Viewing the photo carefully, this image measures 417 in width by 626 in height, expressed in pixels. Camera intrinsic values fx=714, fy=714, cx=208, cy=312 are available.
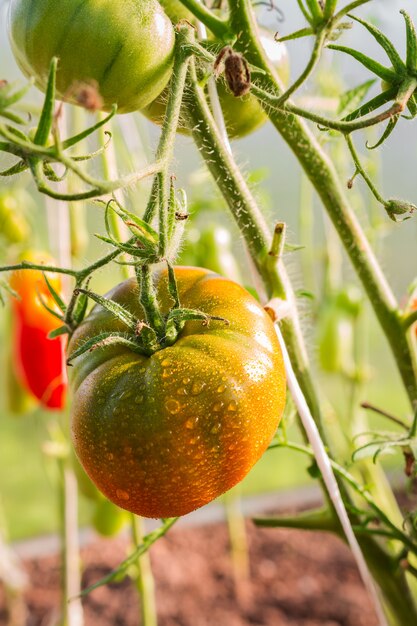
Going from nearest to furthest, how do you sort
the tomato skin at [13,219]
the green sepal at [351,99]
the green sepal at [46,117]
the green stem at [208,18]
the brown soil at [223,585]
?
the green sepal at [46,117] < the green stem at [208,18] < the green sepal at [351,99] < the tomato skin at [13,219] < the brown soil at [223,585]

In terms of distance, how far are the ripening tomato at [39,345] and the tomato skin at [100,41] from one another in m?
0.53

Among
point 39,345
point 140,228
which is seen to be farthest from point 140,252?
point 39,345

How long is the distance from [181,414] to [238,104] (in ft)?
0.80

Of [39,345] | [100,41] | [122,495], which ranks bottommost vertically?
[122,495]

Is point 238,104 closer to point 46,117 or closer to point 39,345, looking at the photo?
point 46,117

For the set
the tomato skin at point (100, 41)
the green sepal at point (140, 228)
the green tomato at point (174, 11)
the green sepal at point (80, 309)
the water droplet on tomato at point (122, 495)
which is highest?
the green tomato at point (174, 11)

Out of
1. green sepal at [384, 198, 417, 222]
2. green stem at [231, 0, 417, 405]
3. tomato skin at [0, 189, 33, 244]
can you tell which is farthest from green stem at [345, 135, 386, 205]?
tomato skin at [0, 189, 33, 244]

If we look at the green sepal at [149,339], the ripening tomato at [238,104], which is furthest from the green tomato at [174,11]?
the green sepal at [149,339]

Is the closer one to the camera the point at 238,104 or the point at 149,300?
the point at 149,300

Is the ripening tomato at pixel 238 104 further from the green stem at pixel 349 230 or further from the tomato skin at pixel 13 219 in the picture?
the tomato skin at pixel 13 219

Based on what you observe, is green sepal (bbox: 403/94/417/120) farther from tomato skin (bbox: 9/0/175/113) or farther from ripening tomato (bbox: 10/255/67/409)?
ripening tomato (bbox: 10/255/67/409)

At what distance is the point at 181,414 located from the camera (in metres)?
0.36

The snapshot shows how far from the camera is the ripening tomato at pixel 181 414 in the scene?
1.18 feet

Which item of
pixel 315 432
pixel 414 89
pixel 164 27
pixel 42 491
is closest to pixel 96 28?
pixel 164 27
